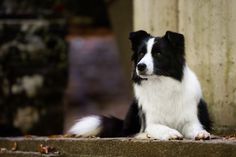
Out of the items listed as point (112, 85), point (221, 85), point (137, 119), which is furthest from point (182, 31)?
point (112, 85)

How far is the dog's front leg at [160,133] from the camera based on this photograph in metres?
6.30

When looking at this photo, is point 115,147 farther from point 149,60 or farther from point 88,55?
point 88,55

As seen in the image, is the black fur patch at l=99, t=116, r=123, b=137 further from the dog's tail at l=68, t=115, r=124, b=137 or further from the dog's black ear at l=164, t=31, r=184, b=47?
the dog's black ear at l=164, t=31, r=184, b=47

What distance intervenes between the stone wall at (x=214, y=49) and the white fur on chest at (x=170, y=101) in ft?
2.13

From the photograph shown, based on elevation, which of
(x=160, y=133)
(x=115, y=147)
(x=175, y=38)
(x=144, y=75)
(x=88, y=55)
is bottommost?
(x=115, y=147)

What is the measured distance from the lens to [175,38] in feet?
21.2

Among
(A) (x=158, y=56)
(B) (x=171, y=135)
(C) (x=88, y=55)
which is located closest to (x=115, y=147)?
(B) (x=171, y=135)

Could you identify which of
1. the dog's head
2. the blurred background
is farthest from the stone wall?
the dog's head

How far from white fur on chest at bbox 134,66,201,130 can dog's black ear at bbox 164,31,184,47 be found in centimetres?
26

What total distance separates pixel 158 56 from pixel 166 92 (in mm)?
337

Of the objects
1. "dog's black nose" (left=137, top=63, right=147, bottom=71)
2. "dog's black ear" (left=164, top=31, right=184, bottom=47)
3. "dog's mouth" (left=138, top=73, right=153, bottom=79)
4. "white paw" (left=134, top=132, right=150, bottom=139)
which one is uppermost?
"dog's black ear" (left=164, top=31, right=184, bottom=47)

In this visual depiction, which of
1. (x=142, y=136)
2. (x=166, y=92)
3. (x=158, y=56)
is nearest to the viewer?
(x=158, y=56)

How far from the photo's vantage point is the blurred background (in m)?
7.23

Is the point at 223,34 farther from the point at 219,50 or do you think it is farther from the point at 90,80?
the point at 90,80
